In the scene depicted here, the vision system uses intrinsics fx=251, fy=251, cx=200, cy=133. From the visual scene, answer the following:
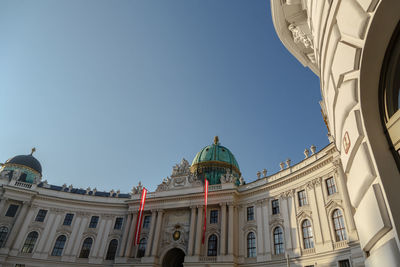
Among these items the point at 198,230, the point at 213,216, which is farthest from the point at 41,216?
the point at 213,216

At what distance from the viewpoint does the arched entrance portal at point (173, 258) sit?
35000 mm

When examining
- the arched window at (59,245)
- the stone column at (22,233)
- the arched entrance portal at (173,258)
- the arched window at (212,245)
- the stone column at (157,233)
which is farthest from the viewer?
the arched window at (59,245)

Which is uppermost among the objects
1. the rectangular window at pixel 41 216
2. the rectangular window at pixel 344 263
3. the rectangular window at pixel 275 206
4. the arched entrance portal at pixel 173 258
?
the rectangular window at pixel 275 206

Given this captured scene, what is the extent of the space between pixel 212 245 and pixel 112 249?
16536 millimetres

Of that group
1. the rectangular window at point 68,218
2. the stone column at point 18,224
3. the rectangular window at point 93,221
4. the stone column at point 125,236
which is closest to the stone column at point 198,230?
the stone column at point 125,236

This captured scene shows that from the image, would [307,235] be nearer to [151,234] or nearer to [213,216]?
[213,216]

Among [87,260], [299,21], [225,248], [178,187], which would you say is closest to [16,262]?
[87,260]

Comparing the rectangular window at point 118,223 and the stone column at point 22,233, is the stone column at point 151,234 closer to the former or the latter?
the rectangular window at point 118,223

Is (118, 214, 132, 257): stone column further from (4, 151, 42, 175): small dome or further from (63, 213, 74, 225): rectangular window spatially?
(4, 151, 42, 175): small dome

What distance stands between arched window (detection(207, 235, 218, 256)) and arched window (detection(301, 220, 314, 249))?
11.5 meters

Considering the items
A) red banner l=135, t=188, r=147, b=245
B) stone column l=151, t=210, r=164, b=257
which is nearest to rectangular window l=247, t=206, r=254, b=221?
stone column l=151, t=210, r=164, b=257

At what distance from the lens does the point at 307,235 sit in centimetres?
2542

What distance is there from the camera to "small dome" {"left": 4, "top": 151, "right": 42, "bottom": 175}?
46.0 m

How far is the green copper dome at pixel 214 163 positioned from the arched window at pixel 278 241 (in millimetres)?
14992
